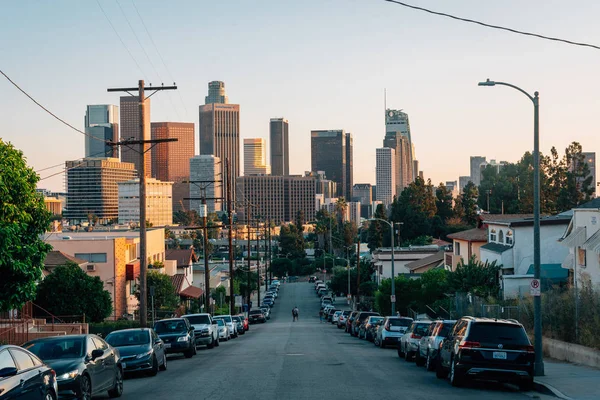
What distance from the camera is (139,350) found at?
74.1 feet

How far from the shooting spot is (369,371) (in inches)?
897

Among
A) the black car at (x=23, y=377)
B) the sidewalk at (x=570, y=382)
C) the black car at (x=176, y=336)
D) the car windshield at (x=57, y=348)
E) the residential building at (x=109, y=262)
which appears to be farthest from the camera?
the residential building at (x=109, y=262)

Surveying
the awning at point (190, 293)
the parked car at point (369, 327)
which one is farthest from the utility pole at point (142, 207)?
the awning at point (190, 293)

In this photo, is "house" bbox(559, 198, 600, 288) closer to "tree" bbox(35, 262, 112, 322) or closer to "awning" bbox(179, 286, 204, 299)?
"tree" bbox(35, 262, 112, 322)

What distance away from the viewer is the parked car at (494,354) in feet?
60.5

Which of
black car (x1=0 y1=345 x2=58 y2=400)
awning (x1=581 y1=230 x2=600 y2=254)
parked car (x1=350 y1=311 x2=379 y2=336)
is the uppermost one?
awning (x1=581 y1=230 x2=600 y2=254)

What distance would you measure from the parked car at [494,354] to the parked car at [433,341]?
11.7 ft

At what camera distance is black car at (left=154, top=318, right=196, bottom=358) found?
1186 inches

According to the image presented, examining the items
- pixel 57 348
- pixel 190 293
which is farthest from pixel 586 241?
pixel 190 293

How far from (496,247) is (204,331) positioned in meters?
25.0

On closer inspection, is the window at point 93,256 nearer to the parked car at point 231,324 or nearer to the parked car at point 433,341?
the parked car at point 231,324

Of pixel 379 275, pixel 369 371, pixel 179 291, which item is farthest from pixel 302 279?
pixel 369 371

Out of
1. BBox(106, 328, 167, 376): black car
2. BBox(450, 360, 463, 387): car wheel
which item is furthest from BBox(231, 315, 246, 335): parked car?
BBox(450, 360, 463, 387): car wheel

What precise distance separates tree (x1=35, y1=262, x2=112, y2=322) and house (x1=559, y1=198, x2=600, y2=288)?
24.8 m
